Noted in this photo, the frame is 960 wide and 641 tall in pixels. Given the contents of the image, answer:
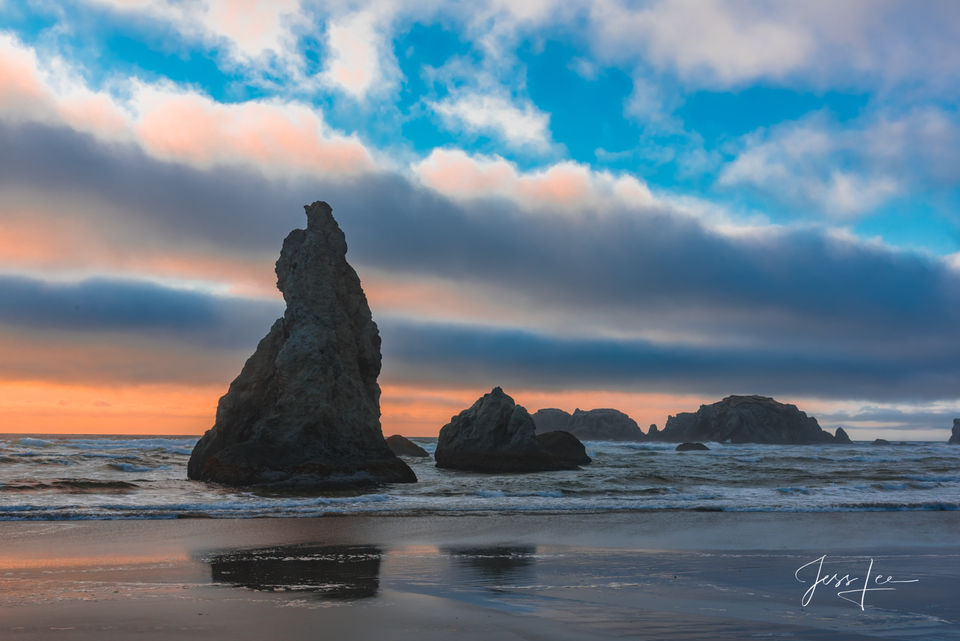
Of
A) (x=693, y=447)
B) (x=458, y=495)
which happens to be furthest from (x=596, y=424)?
(x=458, y=495)

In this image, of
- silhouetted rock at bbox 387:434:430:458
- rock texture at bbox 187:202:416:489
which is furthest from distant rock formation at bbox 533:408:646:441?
rock texture at bbox 187:202:416:489

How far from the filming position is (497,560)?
36.3 ft

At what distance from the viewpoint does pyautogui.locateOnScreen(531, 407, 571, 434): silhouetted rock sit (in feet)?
483

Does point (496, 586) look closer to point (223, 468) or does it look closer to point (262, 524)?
point (262, 524)

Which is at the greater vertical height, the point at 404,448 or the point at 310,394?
the point at 310,394

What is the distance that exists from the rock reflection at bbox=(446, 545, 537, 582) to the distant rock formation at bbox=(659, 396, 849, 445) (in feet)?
412

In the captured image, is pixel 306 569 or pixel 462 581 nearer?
pixel 462 581

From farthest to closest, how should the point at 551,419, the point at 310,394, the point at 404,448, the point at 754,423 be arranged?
the point at 551,419
the point at 754,423
the point at 404,448
the point at 310,394

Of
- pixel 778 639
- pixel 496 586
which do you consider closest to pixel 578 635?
pixel 778 639

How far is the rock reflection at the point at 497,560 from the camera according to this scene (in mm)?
9797
